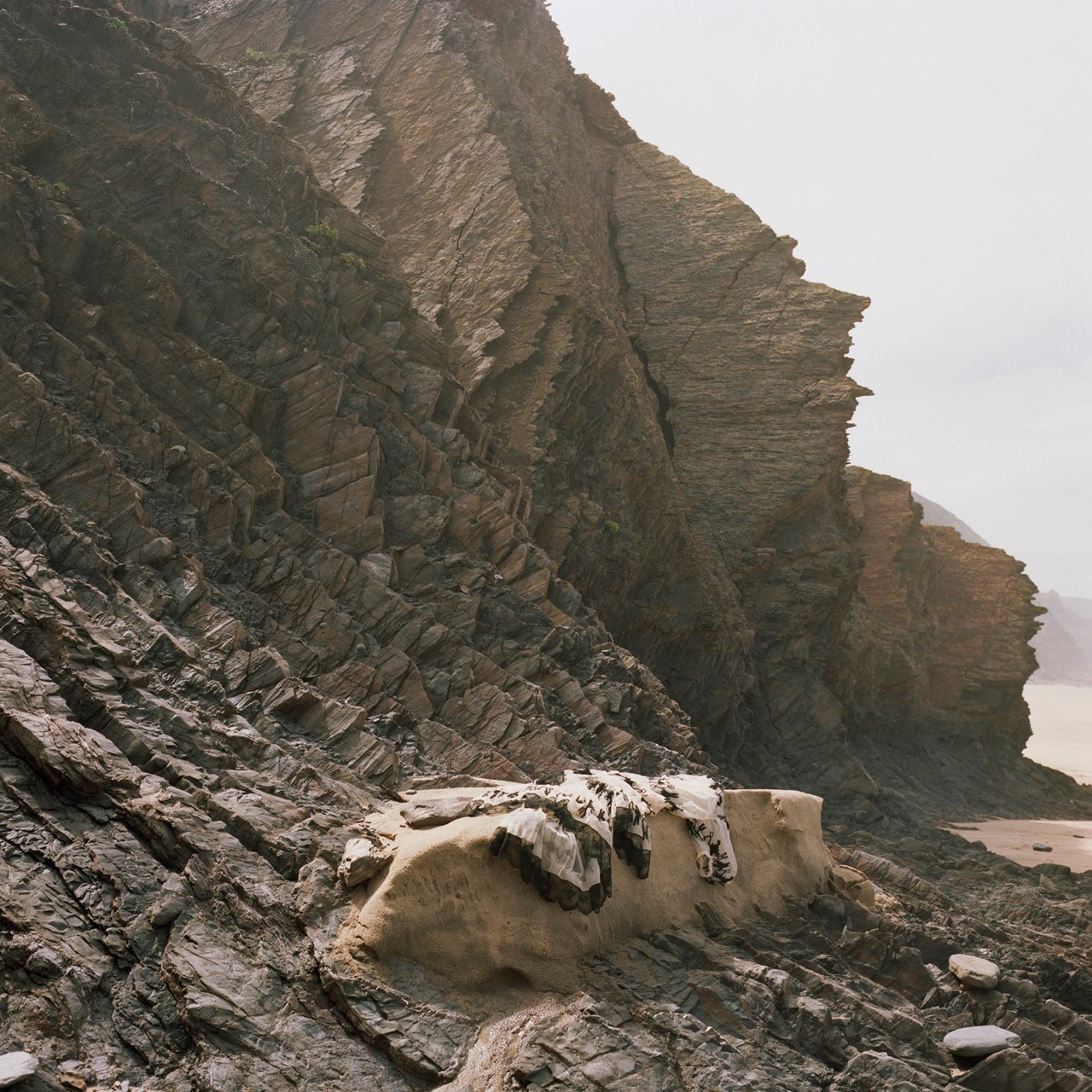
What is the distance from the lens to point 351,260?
24438 mm

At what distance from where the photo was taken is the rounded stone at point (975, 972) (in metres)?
13.5

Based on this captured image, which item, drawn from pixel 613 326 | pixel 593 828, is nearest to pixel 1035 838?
pixel 613 326

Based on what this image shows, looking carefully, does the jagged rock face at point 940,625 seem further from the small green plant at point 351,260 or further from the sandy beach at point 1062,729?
the small green plant at point 351,260

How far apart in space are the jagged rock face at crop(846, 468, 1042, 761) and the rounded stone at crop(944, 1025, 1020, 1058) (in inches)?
1368

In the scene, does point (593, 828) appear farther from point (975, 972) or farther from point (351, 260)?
point (351, 260)

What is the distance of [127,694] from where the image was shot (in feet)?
39.3

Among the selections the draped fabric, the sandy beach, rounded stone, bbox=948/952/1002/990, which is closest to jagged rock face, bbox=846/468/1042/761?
the sandy beach

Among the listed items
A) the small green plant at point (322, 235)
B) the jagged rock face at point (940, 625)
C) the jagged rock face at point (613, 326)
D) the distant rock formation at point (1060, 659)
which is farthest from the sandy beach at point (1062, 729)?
the small green plant at point (322, 235)

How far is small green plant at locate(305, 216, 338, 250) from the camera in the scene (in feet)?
79.7

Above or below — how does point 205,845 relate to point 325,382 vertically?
below

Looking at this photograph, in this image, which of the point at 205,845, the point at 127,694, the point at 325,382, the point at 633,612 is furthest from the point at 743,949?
the point at 633,612

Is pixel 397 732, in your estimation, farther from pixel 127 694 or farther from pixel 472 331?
pixel 472 331

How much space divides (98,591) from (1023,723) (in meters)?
51.9

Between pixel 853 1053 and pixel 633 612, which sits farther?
pixel 633 612
